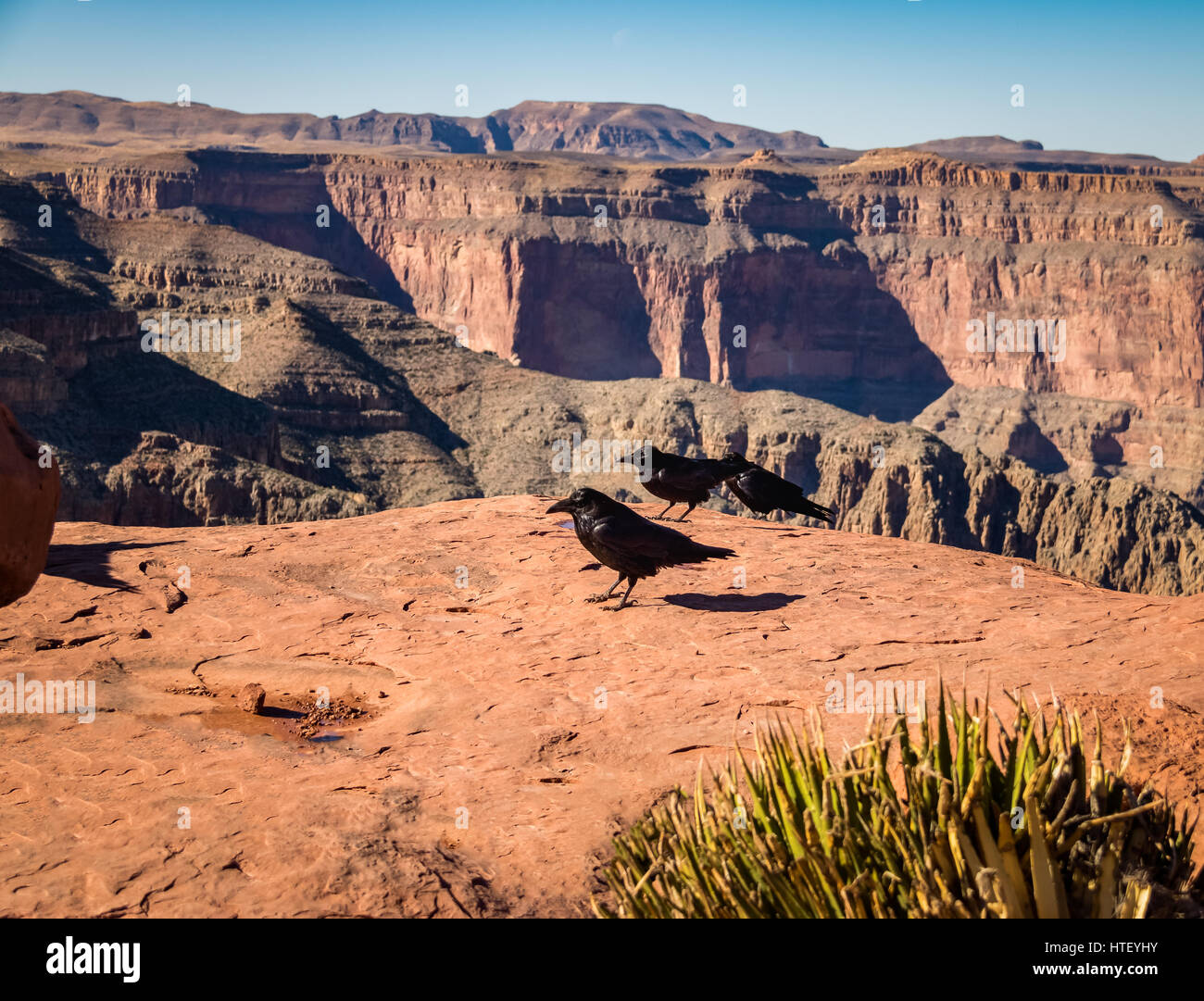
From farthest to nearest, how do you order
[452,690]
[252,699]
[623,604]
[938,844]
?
[623,604] < [452,690] < [252,699] < [938,844]

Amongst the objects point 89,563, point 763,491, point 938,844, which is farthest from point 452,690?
point 763,491

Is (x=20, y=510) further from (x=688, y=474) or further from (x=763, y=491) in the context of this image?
(x=763, y=491)

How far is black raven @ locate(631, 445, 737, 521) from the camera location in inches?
486

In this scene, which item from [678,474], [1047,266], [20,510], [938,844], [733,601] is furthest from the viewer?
[1047,266]

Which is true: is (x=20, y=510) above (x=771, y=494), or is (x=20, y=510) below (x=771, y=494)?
above

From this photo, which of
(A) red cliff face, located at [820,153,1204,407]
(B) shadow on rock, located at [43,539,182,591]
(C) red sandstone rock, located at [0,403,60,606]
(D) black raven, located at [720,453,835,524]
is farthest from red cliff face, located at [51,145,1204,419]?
(C) red sandstone rock, located at [0,403,60,606]

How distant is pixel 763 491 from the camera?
494 inches

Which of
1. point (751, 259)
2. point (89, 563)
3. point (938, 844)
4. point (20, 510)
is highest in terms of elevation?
point (751, 259)

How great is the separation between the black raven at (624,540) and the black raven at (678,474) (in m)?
2.30

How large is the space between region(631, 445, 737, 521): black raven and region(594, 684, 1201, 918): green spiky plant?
7595 mm

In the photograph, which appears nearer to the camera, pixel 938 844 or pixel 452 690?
pixel 938 844

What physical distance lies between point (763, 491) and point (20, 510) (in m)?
8.31

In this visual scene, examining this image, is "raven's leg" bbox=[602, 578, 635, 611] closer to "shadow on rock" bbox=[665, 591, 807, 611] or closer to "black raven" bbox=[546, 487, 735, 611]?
"black raven" bbox=[546, 487, 735, 611]

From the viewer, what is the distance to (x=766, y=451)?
6725 cm
